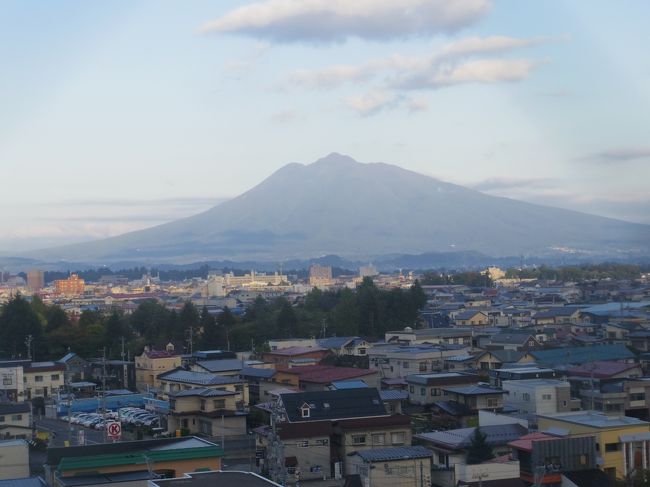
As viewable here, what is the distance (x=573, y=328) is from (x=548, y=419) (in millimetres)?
12158

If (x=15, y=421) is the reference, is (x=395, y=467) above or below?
above

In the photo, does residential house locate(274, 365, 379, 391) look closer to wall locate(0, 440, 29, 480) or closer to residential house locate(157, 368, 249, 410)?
residential house locate(157, 368, 249, 410)

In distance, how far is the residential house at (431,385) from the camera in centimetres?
1174

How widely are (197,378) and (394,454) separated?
5531mm

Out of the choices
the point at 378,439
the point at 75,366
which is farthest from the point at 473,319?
the point at 378,439

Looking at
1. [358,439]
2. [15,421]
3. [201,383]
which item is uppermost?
[201,383]

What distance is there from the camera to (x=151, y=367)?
15.4 meters

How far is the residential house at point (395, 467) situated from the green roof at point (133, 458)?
1.07m

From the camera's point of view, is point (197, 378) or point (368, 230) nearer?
point (197, 378)

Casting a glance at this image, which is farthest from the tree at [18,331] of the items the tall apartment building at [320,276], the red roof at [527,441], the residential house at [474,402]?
the tall apartment building at [320,276]

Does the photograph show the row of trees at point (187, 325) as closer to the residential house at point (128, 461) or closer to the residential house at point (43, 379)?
the residential house at point (43, 379)

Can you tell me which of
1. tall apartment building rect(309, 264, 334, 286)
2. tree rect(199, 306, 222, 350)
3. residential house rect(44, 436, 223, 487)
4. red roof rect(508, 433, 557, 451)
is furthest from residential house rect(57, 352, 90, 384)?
tall apartment building rect(309, 264, 334, 286)

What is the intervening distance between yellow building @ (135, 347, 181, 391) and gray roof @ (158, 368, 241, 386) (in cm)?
175

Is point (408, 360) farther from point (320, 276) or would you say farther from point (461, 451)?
point (320, 276)
